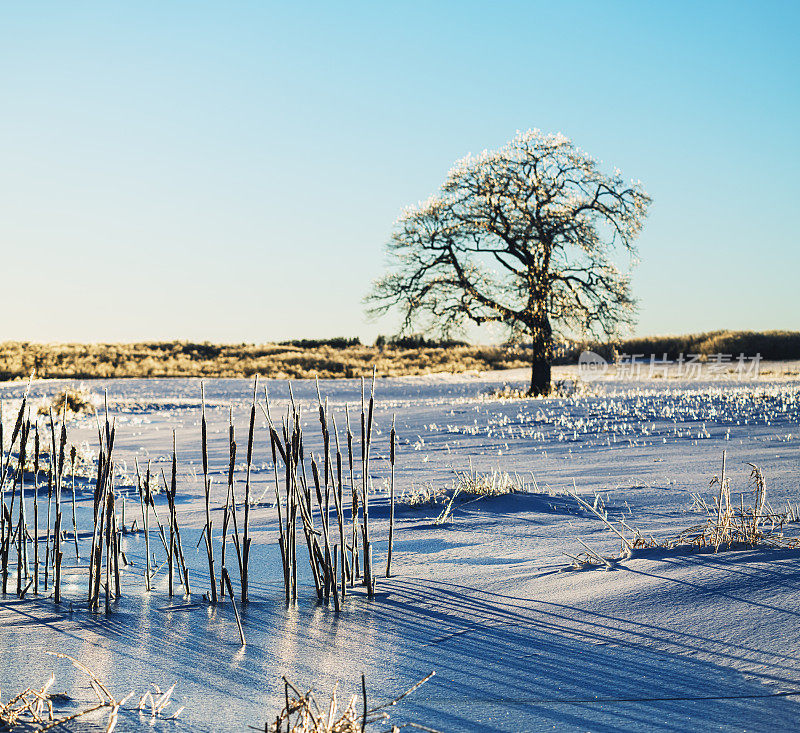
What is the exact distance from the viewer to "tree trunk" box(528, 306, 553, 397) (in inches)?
617

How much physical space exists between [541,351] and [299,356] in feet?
51.8

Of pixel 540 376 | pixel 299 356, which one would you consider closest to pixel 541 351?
pixel 540 376

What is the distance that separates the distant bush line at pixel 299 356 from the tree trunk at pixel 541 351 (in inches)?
380

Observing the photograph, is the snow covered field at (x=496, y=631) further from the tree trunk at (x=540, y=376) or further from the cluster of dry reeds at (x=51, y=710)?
the tree trunk at (x=540, y=376)

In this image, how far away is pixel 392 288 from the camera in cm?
1644

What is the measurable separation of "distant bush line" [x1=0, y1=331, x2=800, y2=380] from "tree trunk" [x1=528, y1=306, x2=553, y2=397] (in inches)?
380

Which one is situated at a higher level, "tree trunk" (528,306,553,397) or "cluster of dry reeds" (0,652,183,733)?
"tree trunk" (528,306,553,397)

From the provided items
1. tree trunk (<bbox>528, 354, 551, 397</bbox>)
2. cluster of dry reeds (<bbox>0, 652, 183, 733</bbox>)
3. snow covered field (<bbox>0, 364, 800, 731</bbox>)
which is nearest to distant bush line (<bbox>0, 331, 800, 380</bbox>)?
tree trunk (<bbox>528, 354, 551, 397</bbox>)

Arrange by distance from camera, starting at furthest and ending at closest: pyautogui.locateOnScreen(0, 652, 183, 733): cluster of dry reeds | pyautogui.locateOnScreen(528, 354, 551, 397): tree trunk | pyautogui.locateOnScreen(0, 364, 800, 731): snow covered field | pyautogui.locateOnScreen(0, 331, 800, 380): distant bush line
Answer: pyautogui.locateOnScreen(0, 331, 800, 380): distant bush line
pyautogui.locateOnScreen(528, 354, 551, 397): tree trunk
pyautogui.locateOnScreen(0, 364, 800, 731): snow covered field
pyautogui.locateOnScreen(0, 652, 183, 733): cluster of dry reeds

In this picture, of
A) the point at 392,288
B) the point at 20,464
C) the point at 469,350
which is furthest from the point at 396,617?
the point at 469,350

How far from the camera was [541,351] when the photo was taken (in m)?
15.8

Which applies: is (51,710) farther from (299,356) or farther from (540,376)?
(299,356)

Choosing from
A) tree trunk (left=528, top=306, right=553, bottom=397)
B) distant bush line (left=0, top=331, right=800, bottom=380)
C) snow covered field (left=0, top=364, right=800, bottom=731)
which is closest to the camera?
snow covered field (left=0, top=364, right=800, bottom=731)

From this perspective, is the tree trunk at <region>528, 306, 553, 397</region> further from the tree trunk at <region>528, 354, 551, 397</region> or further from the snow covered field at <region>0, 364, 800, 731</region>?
the snow covered field at <region>0, 364, 800, 731</region>
